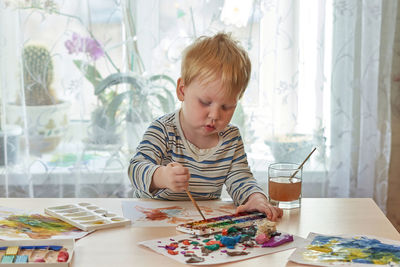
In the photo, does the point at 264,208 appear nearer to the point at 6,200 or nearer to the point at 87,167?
the point at 6,200

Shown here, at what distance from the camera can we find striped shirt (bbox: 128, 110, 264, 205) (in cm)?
152

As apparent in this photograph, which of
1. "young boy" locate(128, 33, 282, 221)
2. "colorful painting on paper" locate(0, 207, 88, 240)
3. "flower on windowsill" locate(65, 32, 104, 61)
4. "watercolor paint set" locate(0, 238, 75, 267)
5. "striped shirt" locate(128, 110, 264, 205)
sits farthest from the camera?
"flower on windowsill" locate(65, 32, 104, 61)

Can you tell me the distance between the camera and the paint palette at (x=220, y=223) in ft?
3.82

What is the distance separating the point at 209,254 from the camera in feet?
3.43

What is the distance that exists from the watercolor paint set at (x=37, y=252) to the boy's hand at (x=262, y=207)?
43 cm

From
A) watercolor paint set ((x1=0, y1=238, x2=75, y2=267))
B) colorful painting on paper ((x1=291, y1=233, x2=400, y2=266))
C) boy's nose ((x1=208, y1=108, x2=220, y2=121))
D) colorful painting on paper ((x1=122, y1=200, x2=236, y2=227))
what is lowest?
colorful painting on paper ((x1=291, y1=233, x2=400, y2=266))

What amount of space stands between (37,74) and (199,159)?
107 cm

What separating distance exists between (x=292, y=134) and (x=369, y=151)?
34 cm

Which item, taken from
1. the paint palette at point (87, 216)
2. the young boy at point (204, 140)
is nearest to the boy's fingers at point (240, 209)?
the young boy at point (204, 140)

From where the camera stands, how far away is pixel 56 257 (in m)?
1.00

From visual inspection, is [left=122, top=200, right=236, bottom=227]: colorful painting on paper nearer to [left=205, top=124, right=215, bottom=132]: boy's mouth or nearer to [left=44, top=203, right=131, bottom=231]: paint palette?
[left=44, top=203, right=131, bottom=231]: paint palette

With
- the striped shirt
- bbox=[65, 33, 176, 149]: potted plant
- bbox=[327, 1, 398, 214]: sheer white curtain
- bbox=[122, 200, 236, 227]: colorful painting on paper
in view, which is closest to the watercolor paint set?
bbox=[122, 200, 236, 227]: colorful painting on paper

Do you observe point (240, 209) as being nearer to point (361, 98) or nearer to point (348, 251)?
point (348, 251)

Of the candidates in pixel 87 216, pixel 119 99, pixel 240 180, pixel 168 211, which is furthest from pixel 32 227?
pixel 119 99
